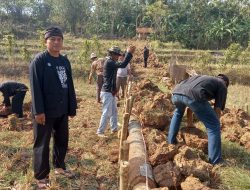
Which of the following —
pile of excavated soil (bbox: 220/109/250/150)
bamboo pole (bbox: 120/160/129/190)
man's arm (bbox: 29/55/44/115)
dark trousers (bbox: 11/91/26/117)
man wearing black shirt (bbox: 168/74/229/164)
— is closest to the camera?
bamboo pole (bbox: 120/160/129/190)

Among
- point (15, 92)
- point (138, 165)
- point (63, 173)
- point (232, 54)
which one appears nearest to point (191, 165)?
point (138, 165)

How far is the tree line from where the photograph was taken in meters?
32.0

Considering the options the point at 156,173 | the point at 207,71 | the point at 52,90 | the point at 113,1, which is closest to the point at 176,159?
the point at 156,173

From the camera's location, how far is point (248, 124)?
686 cm

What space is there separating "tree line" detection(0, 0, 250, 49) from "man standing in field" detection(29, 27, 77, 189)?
28.4 meters

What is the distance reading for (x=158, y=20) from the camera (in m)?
33.8

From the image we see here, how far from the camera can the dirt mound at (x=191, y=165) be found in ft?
12.9

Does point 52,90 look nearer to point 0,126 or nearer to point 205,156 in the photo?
point 205,156

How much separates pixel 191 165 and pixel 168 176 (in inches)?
14.5

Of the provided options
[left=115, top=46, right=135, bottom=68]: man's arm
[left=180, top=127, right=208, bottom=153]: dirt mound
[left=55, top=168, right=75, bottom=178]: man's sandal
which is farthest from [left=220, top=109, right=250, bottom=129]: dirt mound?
[left=55, top=168, right=75, bottom=178]: man's sandal

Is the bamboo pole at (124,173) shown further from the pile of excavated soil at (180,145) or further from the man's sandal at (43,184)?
the man's sandal at (43,184)

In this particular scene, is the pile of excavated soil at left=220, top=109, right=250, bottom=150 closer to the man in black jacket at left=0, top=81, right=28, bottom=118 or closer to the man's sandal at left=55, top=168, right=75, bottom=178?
the man's sandal at left=55, top=168, right=75, bottom=178

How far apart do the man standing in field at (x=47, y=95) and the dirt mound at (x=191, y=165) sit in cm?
151

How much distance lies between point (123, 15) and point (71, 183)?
118 ft
